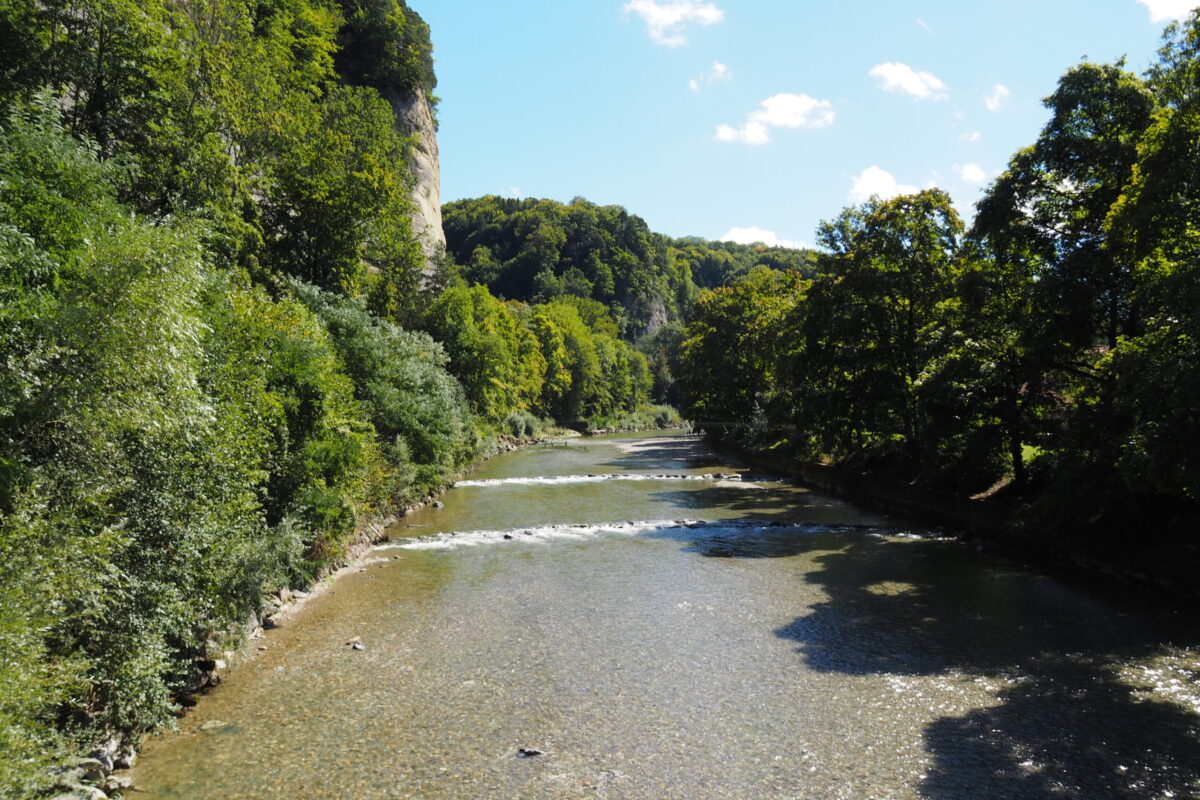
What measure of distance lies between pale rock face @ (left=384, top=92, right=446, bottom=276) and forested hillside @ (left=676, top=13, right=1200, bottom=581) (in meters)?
31.1

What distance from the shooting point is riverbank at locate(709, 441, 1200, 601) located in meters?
17.0

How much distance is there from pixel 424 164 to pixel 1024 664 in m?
54.5

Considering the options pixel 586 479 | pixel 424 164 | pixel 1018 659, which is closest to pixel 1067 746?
pixel 1018 659

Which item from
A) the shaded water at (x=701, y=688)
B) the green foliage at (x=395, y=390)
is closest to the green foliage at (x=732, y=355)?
the green foliage at (x=395, y=390)

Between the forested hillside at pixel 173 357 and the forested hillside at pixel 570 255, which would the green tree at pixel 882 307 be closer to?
the forested hillside at pixel 173 357

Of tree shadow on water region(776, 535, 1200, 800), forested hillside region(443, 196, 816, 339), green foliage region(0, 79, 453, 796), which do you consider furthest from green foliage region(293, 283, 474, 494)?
forested hillside region(443, 196, 816, 339)

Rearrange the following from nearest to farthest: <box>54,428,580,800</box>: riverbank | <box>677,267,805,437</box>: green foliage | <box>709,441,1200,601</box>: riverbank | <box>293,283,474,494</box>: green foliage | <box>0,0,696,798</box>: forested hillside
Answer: <box>0,0,696,798</box>: forested hillside → <box>54,428,580,800</box>: riverbank → <box>709,441,1200,601</box>: riverbank → <box>293,283,474,494</box>: green foliage → <box>677,267,805,437</box>: green foliage

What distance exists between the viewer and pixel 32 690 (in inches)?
257

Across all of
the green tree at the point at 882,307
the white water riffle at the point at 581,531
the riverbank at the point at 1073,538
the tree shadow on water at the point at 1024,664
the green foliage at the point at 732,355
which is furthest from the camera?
the green foliage at the point at 732,355

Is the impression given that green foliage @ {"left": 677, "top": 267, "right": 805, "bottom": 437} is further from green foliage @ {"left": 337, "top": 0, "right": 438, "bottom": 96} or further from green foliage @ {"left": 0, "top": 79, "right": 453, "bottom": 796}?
green foliage @ {"left": 0, "top": 79, "right": 453, "bottom": 796}

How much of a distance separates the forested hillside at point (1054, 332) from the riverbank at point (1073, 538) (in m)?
0.06

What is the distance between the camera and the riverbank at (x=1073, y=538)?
670 inches

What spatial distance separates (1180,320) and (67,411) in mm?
17593

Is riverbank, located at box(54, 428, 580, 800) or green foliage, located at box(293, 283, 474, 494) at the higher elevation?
green foliage, located at box(293, 283, 474, 494)
